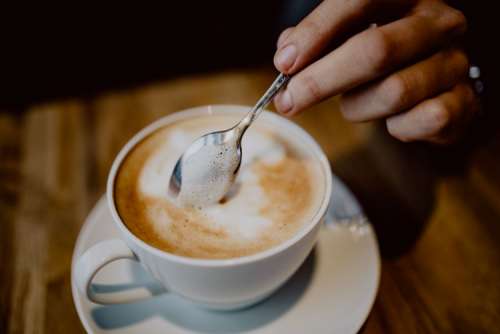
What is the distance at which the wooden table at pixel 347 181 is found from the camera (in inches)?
29.2

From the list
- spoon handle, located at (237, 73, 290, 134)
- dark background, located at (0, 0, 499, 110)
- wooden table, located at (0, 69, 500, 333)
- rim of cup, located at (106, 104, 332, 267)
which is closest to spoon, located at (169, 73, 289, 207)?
spoon handle, located at (237, 73, 290, 134)

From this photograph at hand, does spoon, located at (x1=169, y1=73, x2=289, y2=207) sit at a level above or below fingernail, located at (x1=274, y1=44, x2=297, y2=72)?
below

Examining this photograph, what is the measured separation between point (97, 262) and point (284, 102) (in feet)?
1.30

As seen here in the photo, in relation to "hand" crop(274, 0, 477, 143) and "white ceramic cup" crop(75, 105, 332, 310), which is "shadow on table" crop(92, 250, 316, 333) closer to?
"white ceramic cup" crop(75, 105, 332, 310)

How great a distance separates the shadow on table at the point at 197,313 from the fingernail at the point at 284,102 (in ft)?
1.04

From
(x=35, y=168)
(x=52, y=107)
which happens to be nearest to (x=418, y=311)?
(x=35, y=168)

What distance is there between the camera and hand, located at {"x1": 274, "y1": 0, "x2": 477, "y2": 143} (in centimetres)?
63

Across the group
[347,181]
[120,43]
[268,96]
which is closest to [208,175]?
[268,96]

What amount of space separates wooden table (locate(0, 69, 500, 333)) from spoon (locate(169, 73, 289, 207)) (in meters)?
0.31

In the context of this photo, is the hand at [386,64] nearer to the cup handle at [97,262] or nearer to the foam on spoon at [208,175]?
the foam on spoon at [208,175]

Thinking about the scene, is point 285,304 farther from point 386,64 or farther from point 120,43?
point 120,43

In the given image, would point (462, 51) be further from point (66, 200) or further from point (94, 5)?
point (94, 5)

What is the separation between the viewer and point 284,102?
688 mm

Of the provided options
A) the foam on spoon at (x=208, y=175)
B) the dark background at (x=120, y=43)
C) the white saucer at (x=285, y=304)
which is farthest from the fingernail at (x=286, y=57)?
the dark background at (x=120, y=43)
